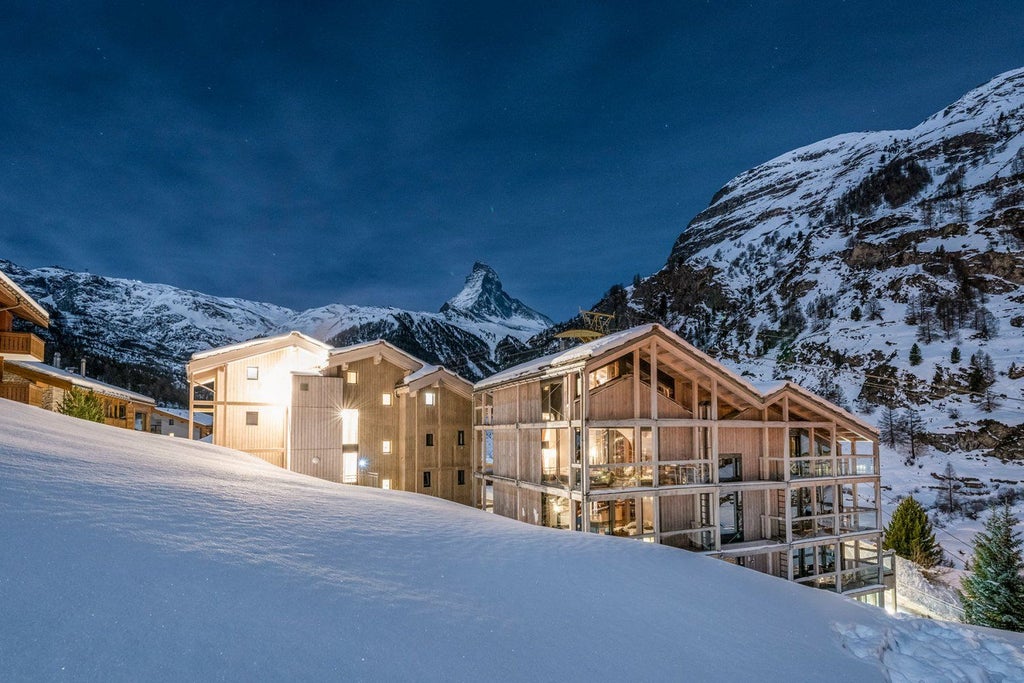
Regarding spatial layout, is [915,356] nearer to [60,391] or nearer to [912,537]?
[912,537]

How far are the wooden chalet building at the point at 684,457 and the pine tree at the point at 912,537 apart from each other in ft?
40.4

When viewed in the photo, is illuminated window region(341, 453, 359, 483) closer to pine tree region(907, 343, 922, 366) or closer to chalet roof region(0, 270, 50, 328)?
chalet roof region(0, 270, 50, 328)

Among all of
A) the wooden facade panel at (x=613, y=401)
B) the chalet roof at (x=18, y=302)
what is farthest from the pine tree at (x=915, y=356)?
the chalet roof at (x=18, y=302)

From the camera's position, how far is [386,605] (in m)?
5.04

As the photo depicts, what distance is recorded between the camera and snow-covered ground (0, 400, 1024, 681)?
12.0 ft

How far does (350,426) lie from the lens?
24.6m

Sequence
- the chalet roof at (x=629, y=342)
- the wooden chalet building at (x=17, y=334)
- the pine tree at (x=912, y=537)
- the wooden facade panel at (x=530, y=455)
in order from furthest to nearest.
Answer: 1. the pine tree at (x=912, y=537)
2. the wooden facade panel at (x=530, y=455)
3. the wooden chalet building at (x=17, y=334)
4. the chalet roof at (x=629, y=342)

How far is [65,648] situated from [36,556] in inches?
51.1

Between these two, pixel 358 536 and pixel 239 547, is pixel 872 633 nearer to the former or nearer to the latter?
pixel 358 536

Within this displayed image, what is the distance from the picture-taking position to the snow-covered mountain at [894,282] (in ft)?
200

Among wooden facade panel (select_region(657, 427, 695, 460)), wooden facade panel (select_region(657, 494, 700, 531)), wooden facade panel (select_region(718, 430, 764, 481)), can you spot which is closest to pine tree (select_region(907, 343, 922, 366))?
wooden facade panel (select_region(718, 430, 764, 481))

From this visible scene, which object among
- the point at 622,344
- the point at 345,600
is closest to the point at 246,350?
the point at 622,344

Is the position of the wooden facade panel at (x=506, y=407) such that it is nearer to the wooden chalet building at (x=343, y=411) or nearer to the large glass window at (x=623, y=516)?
the wooden chalet building at (x=343, y=411)

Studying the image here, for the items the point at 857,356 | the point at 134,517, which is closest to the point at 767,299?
the point at 857,356
